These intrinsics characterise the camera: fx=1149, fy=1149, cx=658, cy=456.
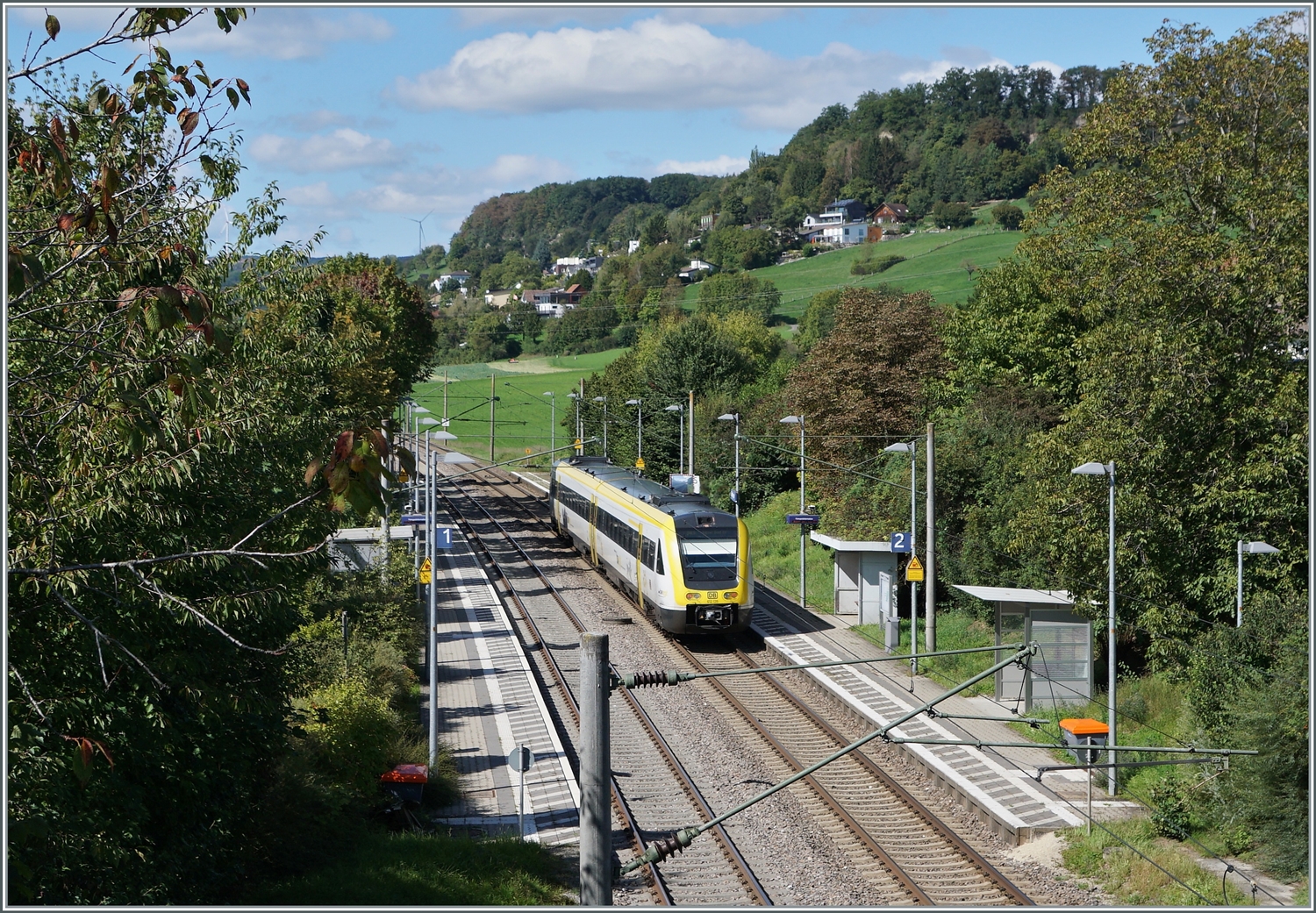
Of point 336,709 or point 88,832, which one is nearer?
point 88,832

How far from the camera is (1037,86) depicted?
602 feet

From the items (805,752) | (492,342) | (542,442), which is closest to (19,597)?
(805,752)

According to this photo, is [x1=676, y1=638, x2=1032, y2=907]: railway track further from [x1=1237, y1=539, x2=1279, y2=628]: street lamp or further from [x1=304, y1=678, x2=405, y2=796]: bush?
[x1=1237, y1=539, x2=1279, y2=628]: street lamp

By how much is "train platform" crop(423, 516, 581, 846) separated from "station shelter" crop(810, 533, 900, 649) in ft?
29.0

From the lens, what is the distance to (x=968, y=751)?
19.9 metres

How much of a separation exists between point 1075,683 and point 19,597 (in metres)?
18.3

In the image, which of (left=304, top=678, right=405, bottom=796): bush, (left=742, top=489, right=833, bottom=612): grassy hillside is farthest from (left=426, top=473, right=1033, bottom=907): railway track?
(left=742, top=489, right=833, bottom=612): grassy hillside

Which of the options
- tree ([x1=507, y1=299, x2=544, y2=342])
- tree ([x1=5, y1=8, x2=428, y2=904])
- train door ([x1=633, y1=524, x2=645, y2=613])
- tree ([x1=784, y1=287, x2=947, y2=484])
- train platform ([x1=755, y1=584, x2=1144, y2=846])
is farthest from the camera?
tree ([x1=507, y1=299, x2=544, y2=342])

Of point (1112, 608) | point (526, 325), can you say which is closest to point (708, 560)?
point (1112, 608)

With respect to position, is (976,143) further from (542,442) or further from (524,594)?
(524,594)

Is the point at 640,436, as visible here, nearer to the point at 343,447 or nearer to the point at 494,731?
the point at 494,731

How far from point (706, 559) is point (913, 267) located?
9803 cm

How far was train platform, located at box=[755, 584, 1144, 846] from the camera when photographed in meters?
16.8

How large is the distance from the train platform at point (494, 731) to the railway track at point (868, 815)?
2.12 m
